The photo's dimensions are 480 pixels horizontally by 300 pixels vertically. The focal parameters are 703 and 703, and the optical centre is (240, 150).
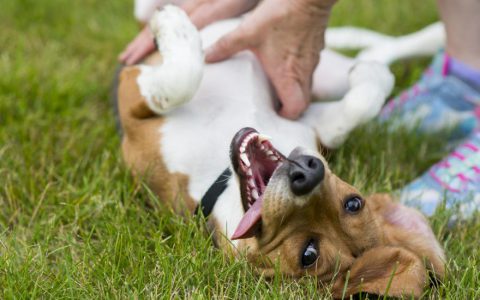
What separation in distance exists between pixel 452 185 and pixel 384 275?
1123 millimetres

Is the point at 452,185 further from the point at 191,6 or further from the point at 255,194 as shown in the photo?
the point at 191,6

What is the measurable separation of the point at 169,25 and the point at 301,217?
1.30 meters

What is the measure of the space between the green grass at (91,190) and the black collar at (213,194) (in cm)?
8

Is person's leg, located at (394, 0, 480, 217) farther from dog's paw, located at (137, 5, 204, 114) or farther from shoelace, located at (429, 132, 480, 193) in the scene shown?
dog's paw, located at (137, 5, 204, 114)

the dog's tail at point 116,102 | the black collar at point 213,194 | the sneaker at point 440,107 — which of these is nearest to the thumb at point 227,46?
the dog's tail at point 116,102

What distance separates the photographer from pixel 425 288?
8.77 feet

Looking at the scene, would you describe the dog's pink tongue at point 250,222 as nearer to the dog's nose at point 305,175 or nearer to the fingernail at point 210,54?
the dog's nose at point 305,175

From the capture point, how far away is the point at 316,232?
8.98ft

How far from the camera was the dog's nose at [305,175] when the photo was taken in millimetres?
2602

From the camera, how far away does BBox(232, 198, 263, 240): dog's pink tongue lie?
271 cm

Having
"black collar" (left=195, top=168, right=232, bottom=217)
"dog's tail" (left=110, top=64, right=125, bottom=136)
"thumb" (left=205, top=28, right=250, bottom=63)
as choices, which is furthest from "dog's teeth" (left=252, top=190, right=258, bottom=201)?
"dog's tail" (left=110, top=64, right=125, bottom=136)

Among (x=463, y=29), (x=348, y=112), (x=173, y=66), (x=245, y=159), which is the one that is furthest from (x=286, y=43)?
(x=463, y=29)

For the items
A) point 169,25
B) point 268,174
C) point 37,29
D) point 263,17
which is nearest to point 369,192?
point 268,174

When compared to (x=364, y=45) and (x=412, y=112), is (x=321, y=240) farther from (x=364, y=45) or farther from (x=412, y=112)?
(x=364, y=45)
